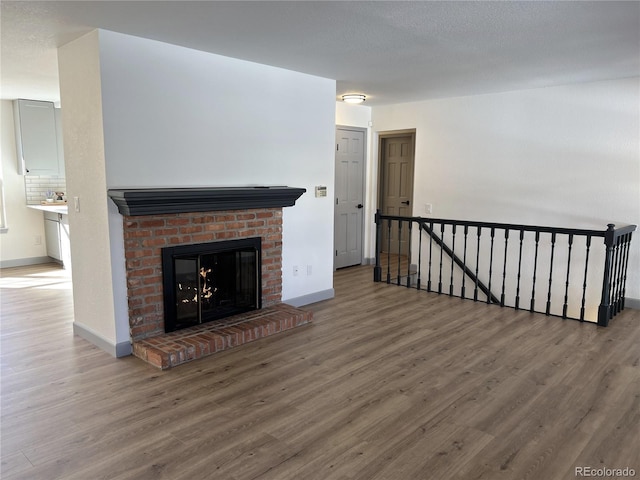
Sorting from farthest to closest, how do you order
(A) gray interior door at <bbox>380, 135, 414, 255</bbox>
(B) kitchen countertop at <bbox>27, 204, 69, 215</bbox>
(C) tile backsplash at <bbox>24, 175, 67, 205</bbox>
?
1. (A) gray interior door at <bbox>380, 135, 414, 255</bbox>
2. (C) tile backsplash at <bbox>24, 175, 67, 205</bbox>
3. (B) kitchen countertop at <bbox>27, 204, 69, 215</bbox>

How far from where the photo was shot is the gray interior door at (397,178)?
26.0 feet

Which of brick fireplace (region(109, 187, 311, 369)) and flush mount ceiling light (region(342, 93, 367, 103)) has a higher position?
flush mount ceiling light (region(342, 93, 367, 103))

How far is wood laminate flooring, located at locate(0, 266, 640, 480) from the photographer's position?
2.46 metres

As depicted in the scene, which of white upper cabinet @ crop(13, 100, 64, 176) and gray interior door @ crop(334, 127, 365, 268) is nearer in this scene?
white upper cabinet @ crop(13, 100, 64, 176)

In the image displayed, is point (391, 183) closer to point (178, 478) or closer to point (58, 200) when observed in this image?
point (58, 200)

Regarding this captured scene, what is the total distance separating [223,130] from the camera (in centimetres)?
438

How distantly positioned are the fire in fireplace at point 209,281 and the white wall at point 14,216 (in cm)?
485

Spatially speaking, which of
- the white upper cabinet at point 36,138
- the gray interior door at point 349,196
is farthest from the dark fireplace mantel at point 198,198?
the white upper cabinet at point 36,138

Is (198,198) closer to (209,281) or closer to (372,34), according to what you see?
(209,281)

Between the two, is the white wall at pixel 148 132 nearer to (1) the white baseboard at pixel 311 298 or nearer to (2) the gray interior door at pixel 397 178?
(1) the white baseboard at pixel 311 298

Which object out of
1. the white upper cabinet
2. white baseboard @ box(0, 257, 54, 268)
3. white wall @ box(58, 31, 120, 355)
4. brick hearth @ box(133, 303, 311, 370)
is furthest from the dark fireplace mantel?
white baseboard @ box(0, 257, 54, 268)

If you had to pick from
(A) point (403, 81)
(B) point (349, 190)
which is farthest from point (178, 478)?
(B) point (349, 190)

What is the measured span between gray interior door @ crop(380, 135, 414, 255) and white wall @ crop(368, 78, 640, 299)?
69cm

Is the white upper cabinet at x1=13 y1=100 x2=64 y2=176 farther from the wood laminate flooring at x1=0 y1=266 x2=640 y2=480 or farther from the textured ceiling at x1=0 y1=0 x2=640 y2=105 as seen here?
the wood laminate flooring at x1=0 y1=266 x2=640 y2=480
